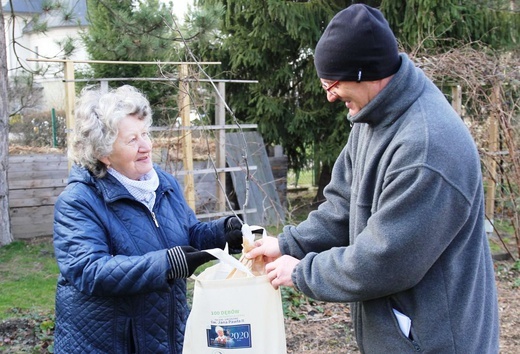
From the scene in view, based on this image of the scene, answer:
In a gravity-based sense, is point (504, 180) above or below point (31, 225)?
above

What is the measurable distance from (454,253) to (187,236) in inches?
45.7

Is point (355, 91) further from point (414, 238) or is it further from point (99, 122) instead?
point (99, 122)

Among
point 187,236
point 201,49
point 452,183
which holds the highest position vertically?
point 201,49

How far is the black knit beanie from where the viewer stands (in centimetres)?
182

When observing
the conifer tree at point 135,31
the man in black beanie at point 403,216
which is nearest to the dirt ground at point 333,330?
the man in black beanie at point 403,216

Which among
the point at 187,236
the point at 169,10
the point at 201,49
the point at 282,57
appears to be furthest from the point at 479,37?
the point at 187,236

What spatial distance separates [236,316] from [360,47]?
99 centimetres

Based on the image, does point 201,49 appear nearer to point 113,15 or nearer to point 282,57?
point 282,57

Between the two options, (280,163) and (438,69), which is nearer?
(438,69)

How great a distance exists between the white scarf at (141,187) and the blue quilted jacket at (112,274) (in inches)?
1.0

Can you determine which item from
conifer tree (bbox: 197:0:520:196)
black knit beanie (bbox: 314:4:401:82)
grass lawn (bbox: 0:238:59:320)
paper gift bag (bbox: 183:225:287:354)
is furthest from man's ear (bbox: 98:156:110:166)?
conifer tree (bbox: 197:0:520:196)

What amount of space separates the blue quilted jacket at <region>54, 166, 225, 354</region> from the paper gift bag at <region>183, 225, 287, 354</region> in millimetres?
160

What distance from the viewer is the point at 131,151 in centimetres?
243

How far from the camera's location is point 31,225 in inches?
337
